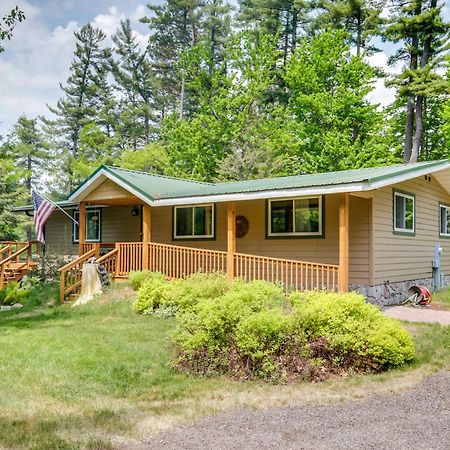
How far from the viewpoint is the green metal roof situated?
1028 cm

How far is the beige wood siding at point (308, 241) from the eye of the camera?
11273 millimetres

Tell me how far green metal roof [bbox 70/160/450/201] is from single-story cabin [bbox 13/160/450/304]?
32 mm

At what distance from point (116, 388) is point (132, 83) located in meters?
36.1

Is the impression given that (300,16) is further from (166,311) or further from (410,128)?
(166,311)

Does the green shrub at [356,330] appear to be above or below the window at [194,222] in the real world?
below

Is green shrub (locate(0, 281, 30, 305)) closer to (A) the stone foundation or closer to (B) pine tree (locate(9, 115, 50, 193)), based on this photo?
(A) the stone foundation

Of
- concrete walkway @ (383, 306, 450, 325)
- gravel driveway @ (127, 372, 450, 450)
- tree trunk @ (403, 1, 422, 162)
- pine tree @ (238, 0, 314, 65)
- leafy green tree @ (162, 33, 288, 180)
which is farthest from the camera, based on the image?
pine tree @ (238, 0, 314, 65)

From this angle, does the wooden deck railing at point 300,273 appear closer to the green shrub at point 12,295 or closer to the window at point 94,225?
the green shrub at point 12,295

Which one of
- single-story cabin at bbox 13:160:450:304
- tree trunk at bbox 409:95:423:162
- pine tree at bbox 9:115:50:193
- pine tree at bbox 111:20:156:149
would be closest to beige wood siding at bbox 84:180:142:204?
single-story cabin at bbox 13:160:450:304

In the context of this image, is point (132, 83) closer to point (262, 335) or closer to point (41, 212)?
point (41, 212)

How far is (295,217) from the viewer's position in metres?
12.4

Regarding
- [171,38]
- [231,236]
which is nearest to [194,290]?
[231,236]

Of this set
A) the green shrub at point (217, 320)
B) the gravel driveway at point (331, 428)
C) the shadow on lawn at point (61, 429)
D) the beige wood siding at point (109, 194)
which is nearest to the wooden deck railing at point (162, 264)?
the beige wood siding at point (109, 194)

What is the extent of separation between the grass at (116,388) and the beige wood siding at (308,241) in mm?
2810
